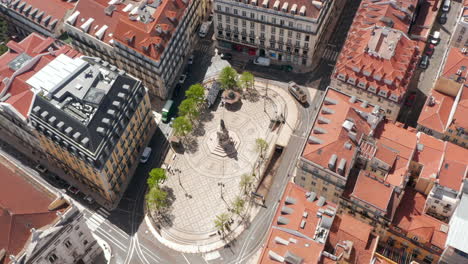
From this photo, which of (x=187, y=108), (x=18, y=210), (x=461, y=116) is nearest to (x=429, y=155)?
(x=461, y=116)

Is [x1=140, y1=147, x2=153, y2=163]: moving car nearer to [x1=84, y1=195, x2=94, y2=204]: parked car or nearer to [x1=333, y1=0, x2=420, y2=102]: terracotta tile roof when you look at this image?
[x1=84, y1=195, x2=94, y2=204]: parked car

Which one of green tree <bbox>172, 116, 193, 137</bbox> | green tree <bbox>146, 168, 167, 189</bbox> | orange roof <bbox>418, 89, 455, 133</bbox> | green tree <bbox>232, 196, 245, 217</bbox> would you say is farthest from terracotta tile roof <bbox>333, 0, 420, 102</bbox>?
green tree <bbox>146, 168, 167, 189</bbox>

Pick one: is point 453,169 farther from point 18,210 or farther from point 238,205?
point 18,210

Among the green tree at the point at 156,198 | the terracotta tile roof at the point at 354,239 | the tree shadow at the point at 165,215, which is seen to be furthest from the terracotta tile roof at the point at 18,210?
the terracotta tile roof at the point at 354,239

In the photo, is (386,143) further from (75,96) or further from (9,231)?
(9,231)

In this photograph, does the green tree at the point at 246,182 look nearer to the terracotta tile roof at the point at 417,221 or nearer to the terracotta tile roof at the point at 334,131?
the terracotta tile roof at the point at 334,131

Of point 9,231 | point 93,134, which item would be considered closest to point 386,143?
point 93,134
